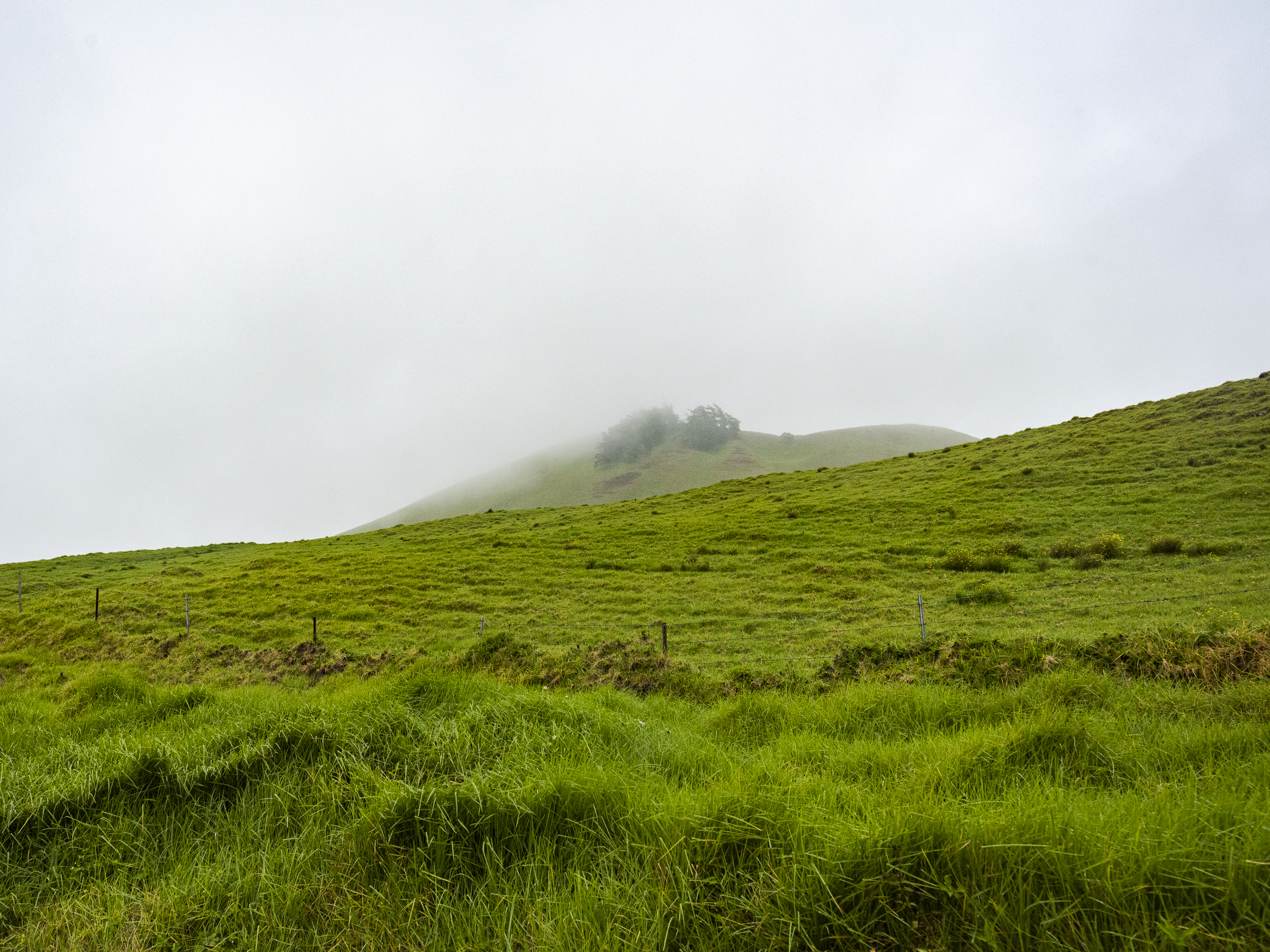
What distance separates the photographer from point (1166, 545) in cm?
2073

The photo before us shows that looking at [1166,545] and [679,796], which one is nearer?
[679,796]

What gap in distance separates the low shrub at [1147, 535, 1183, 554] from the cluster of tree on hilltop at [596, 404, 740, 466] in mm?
154943

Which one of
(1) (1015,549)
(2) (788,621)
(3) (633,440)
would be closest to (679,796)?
(2) (788,621)

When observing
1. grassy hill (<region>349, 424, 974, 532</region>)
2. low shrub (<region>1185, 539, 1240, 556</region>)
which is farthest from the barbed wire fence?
grassy hill (<region>349, 424, 974, 532</region>)

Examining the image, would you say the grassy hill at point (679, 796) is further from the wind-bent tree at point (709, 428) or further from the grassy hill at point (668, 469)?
the wind-bent tree at point (709, 428)

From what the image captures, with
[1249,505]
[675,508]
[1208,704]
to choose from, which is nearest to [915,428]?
[675,508]

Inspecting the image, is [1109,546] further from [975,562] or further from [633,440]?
[633,440]

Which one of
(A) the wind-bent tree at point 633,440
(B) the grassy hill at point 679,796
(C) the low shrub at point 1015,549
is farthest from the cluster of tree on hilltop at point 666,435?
(B) the grassy hill at point 679,796

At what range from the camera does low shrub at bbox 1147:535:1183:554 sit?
2056 cm

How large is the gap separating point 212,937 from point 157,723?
17.5ft

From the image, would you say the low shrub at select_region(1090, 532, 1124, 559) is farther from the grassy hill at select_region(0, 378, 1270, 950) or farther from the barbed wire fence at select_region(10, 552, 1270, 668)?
A: the grassy hill at select_region(0, 378, 1270, 950)

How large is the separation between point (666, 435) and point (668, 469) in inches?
1295

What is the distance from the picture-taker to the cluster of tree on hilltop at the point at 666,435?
179 meters

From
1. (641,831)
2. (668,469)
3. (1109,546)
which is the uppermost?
(668,469)
